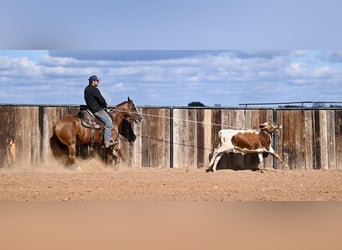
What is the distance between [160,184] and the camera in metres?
Result: 12.0

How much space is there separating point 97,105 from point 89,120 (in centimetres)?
53

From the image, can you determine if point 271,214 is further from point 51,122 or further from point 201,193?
point 51,122

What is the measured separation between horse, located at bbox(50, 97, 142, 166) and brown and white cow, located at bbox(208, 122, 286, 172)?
239cm

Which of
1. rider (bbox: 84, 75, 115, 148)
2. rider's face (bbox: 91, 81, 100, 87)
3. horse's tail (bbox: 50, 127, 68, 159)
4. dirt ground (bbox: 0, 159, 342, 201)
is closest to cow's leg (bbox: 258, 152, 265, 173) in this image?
dirt ground (bbox: 0, 159, 342, 201)

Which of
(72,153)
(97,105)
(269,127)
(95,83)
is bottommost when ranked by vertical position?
(72,153)

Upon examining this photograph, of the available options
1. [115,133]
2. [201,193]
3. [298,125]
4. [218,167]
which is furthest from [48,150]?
[298,125]

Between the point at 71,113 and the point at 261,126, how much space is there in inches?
215

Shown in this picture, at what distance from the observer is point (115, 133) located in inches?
585

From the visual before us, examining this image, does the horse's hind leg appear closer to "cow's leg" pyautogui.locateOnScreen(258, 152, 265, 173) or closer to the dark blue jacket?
the dark blue jacket

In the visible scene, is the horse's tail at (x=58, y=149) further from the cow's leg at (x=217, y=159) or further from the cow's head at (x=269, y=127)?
the cow's head at (x=269, y=127)

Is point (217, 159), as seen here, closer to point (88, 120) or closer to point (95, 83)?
point (88, 120)

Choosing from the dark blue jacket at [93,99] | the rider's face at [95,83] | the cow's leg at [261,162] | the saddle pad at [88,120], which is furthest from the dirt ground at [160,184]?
the rider's face at [95,83]

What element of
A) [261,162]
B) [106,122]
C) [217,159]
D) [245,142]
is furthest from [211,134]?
[106,122]

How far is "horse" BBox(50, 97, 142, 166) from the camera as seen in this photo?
14.5 m
